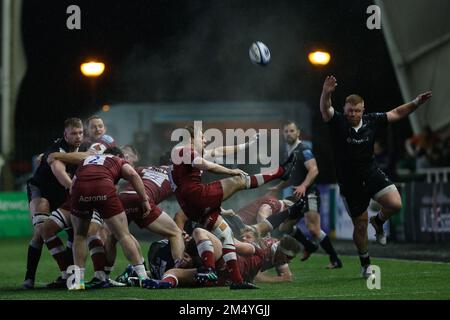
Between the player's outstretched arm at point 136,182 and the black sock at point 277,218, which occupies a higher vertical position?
the player's outstretched arm at point 136,182

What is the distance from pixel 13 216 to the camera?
25.2 meters

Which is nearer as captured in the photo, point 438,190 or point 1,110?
point 438,190

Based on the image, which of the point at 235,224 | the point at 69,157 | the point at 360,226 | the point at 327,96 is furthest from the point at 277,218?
the point at 69,157

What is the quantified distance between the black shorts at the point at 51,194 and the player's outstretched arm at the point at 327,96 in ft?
10.3

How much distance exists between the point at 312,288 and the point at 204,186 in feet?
5.17

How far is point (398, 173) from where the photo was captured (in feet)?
A: 75.3

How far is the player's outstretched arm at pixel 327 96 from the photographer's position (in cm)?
1226

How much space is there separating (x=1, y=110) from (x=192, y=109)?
499cm

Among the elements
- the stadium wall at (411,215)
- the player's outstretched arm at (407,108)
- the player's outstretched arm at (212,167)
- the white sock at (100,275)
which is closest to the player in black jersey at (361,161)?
the player's outstretched arm at (407,108)

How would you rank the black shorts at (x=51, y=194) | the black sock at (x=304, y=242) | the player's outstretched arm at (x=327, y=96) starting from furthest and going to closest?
the black sock at (x=304, y=242) → the black shorts at (x=51, y=194) → the player's outstretched arm at (x=327, y=96)

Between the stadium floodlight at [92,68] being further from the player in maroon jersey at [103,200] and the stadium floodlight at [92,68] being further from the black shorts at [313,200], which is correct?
the player in maroon jersey at [103,200]

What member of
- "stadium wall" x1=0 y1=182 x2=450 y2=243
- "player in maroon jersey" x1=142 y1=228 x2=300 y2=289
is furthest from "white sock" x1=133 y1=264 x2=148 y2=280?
"stadium wall" x1=0 y1=182 x2=450 y2=243
